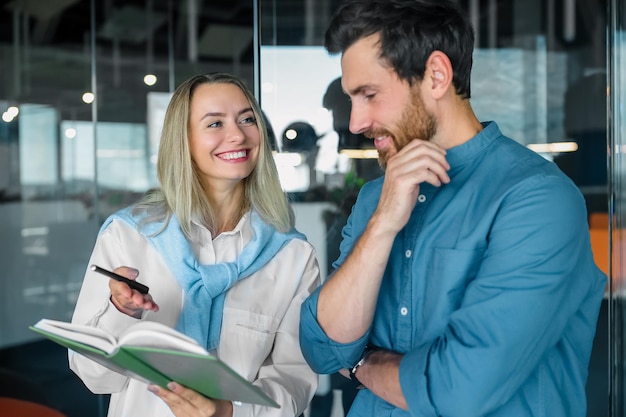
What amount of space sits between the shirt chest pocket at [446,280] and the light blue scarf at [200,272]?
2.11 ft

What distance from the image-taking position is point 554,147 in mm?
4000

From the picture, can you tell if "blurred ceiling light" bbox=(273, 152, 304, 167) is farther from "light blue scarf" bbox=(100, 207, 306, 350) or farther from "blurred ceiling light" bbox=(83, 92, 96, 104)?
"blurred ceiling light" bbox=(83, 92, 96, 104)

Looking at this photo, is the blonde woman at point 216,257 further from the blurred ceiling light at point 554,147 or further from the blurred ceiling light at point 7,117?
the blurred ceiling light at point 7,117

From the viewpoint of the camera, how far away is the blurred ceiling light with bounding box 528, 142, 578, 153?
13.0 feet

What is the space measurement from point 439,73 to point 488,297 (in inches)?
19.0

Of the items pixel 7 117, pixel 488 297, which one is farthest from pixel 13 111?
pixel 488 297

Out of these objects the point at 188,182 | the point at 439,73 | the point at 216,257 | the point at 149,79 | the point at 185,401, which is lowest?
the point at 185,401

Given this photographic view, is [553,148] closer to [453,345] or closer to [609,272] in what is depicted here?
[609,272]

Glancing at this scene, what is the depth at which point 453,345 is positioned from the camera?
1441 millimetres

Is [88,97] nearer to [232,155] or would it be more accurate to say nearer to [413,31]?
[232,155]

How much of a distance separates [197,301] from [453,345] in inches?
31.8

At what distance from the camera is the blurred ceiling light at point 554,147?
395 cm

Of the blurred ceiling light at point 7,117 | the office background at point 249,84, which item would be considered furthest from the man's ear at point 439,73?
the blurred ceiling light at point 7,117

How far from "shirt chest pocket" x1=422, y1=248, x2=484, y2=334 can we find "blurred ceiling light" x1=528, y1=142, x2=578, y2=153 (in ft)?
8.38
